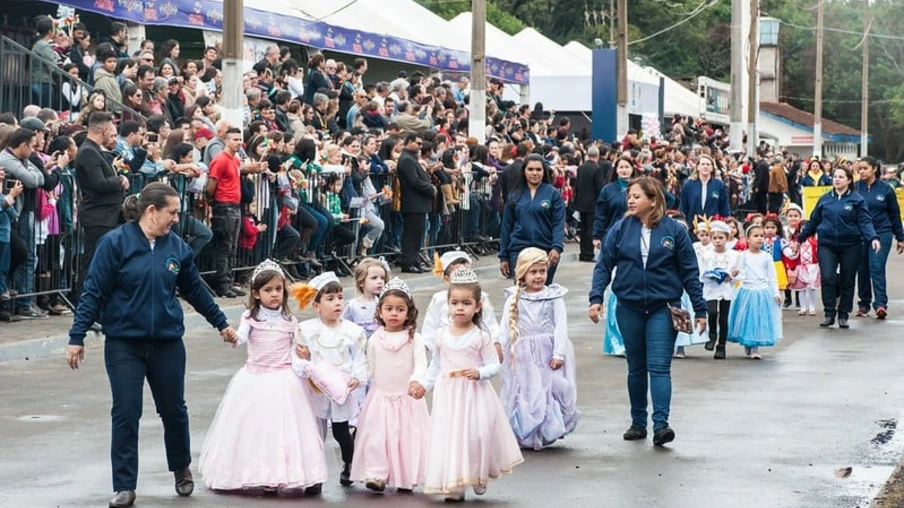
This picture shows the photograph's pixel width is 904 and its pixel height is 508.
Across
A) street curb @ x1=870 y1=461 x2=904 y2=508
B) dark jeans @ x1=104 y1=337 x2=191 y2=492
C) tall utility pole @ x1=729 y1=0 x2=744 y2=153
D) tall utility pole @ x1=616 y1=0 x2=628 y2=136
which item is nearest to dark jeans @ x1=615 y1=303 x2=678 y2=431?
street curb @ x1=870 y1=461 x2=904 y2=508

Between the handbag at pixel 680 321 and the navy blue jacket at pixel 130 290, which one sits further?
the handbag at pixel 680 321

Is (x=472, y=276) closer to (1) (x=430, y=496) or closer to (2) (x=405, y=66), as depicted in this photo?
(1) (x=430, y=496)

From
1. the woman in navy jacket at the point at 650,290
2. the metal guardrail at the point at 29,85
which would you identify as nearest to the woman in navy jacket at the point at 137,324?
the woman in navy jacket at the point at 650,290

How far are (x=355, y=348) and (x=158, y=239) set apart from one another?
1275 mm

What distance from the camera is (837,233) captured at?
19.7 metres

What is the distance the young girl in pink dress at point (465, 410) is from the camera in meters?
9.06

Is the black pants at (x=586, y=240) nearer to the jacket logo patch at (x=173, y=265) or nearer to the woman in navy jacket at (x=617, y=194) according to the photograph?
the woman in navy jacket at (x=617, y=194)

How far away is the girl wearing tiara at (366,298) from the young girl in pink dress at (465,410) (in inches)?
30.0

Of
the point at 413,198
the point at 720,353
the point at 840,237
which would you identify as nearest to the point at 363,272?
the point at 720,353

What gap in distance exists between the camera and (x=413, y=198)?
24109mm

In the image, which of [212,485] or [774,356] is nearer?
[212,485]

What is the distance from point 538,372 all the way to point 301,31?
2015 cm

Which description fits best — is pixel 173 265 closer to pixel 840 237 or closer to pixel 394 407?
pixel 394 407

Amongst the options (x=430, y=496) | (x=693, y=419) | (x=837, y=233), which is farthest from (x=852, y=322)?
(x=430, y=496)
